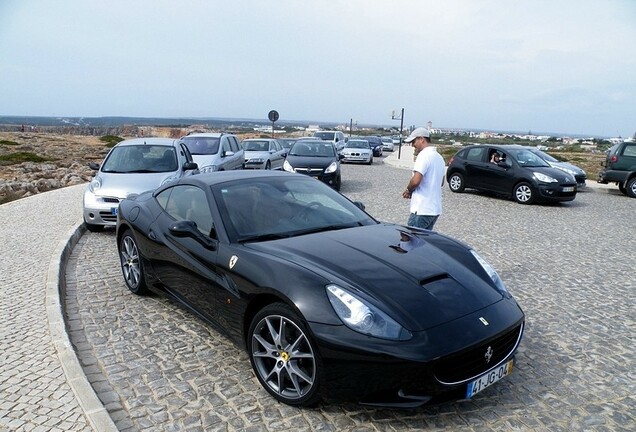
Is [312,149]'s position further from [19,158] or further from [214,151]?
[19,158]

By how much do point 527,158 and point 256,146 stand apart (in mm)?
10695

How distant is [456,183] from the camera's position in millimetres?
15461

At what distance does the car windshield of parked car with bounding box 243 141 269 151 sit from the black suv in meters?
12.5

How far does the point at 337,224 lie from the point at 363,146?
950 inches

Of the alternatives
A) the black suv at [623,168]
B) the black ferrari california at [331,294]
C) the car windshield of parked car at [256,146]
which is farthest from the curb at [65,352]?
the black suv at [623,168]

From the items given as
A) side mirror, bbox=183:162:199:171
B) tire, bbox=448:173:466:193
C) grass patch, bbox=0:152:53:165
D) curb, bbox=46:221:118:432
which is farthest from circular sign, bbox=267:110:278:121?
curb, bbox=46:221:118:432

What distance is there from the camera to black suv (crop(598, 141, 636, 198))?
1559 centimetres

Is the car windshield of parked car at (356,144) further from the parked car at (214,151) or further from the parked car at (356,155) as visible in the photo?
the parked car at (214,151)

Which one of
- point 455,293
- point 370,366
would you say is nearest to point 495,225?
point 455,293

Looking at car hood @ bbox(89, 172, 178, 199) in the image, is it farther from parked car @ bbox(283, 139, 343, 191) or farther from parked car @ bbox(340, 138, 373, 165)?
parked car @ bbox(340, 138, 373, 165)

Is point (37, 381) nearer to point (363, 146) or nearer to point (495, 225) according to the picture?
point (495, 225)

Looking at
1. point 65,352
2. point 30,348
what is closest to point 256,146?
point 30,348

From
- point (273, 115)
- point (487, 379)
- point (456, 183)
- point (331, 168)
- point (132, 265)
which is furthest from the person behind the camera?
point (273, 115)

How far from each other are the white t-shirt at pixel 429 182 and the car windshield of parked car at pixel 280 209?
4.40ft
